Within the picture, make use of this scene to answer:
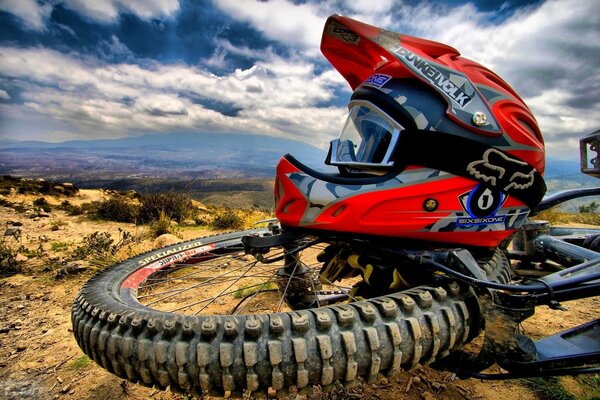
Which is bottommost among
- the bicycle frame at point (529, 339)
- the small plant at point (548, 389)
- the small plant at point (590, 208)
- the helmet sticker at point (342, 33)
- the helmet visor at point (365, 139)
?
the small plant at point (548, 389)

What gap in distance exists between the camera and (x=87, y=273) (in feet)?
15.6

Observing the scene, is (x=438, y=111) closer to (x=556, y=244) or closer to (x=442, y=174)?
(x=442, y=174)

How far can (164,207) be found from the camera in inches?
350

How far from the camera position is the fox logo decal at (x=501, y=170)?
1812mm

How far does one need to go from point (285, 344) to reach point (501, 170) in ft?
4.84

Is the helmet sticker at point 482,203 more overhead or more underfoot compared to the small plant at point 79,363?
more overhead

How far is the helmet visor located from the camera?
198 cm

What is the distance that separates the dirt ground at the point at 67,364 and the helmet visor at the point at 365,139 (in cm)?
146

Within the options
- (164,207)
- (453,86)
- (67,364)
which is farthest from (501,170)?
(164,207)

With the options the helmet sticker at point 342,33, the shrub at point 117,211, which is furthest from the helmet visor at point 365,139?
the shrub at point 117,211

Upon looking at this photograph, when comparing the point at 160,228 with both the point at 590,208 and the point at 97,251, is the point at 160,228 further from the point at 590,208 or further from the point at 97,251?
the point at 590,208

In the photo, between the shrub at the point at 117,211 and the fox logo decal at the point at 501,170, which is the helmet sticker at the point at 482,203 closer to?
the fox logo decal at the point at 501,170

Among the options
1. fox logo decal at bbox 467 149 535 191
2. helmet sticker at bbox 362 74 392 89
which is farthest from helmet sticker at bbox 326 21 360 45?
fox logo decal at bbox 467 149 535 191

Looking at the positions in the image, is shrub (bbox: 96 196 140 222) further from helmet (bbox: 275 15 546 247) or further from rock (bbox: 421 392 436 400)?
rock (bbox: 421 392 436 400)
